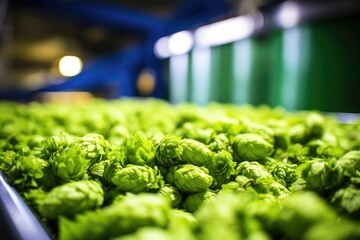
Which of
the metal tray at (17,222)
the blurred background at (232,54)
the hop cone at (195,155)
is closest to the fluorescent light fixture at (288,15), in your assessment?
the blurred background at (232,54)

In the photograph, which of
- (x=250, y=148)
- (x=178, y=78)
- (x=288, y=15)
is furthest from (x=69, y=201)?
(x=178, y=78)

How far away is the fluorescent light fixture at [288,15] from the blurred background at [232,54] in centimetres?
1

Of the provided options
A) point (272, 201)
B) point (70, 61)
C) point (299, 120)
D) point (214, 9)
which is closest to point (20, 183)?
point (272, 201)

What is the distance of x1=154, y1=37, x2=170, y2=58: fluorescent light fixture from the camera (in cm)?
691

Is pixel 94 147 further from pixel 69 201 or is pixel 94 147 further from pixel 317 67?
pixel 317 67

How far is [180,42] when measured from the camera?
634 centimetres

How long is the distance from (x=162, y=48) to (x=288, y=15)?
3.27 meters

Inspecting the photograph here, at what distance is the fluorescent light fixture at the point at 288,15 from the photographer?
13.2ft

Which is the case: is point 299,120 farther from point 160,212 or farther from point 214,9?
point 214,9

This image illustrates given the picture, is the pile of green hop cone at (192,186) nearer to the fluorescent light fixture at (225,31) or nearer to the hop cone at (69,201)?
the hop cone at (69,201)

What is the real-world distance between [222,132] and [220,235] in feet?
3.34

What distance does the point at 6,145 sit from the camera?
1765 mm

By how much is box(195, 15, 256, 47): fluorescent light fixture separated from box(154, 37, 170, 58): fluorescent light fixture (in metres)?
1.25

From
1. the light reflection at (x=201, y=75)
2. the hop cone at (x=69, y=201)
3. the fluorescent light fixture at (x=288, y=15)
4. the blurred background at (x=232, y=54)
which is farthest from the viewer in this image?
the light reflection at (x=201, y=75)
